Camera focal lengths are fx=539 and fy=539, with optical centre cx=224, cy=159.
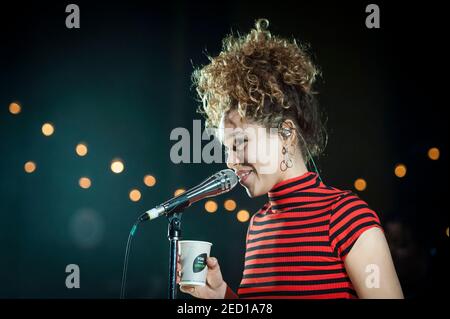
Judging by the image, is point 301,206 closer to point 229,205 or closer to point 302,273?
point 302,273

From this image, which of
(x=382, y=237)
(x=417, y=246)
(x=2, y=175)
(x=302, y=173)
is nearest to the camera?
(x=382, y=237)

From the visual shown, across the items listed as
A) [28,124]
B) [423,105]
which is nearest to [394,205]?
[423,105]

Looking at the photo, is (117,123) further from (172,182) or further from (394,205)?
(394,205)

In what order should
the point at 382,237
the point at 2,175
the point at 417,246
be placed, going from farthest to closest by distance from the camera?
the point at 2,175 → the point at 417,246 → the point at 382,237

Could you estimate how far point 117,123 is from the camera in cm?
337

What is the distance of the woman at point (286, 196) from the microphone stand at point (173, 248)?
28 cm

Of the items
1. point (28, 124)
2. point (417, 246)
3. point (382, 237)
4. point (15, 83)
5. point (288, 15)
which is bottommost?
point (417, 246)

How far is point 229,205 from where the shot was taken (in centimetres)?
323

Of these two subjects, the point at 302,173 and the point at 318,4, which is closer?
the point at 302,173

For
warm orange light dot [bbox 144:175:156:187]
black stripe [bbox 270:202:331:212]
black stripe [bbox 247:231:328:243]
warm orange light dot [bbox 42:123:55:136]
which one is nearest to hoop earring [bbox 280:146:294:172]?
black stripe [bbox 270:202:331:212]

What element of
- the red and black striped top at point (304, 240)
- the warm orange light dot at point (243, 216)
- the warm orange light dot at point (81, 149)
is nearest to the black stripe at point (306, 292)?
the red and black striped top at point (304, 240)

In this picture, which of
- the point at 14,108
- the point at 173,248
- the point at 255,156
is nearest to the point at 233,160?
the point at 255,156

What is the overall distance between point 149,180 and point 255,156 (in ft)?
5.15

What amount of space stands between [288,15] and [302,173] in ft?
5.12
